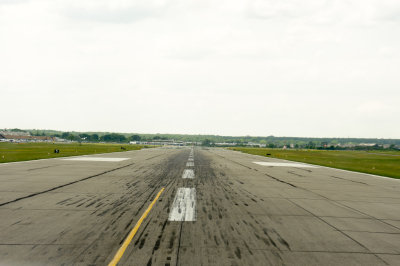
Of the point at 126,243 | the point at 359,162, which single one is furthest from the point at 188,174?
the point at 359,162

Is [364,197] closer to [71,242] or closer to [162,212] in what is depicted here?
[162,212]

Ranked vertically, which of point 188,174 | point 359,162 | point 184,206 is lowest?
point 359,162

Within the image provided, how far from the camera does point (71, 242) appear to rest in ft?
18.3

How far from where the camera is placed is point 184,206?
887 centimetres

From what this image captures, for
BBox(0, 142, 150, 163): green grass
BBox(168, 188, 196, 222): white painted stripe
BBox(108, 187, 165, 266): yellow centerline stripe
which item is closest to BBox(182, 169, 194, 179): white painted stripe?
BBox(168, 188, 196, 222): white painted stripe

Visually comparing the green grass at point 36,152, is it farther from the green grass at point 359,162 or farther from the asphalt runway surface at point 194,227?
the green grass at point 359,162

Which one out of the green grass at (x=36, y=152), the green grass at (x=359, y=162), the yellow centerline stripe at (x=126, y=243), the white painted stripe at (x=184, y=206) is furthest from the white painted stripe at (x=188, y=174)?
the green grass at (x=36, y=152)

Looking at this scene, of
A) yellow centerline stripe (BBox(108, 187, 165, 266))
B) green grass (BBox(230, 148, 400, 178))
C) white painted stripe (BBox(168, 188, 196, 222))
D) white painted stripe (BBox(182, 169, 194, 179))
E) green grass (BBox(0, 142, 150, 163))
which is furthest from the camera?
green grass (BBox(0, 142, 150, 163))

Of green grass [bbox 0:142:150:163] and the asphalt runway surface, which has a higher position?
the asphalt runway surface

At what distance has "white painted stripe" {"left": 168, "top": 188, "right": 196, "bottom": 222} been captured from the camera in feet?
24.7

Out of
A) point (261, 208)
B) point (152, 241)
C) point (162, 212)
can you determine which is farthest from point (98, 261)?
point (261, 208)

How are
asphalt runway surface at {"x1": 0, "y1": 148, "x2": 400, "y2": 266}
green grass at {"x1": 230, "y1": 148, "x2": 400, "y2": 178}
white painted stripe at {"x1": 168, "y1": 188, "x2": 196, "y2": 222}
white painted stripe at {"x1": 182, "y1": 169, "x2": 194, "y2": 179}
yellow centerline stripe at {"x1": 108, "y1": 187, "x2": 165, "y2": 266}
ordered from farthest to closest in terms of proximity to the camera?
green grass at {"x1": 230, "y1": 148, "x2": 400, "y2": 178} → white painted stripe at {"x1": 182, "y1": 169, "x2": 194, "y2": 179} → white painted stripe at {"x1": 168, "y1": 188, "x2": 196, "y2": 222} → asphalt runway surface at {"x1": 0, "y1": 148, "x2": 400, "y2": 266} → yellow centerline stripe at {"x1": 108, "y1": 187, "x2": 165, "y2": 266}

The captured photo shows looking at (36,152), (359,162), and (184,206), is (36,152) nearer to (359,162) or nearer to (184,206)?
(184,206)

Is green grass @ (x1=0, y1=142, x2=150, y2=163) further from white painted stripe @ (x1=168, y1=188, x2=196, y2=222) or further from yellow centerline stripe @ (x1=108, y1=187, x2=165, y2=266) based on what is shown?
yellow centerline stripe @ (x1=108, y1=187, x2=165, y2=266)
